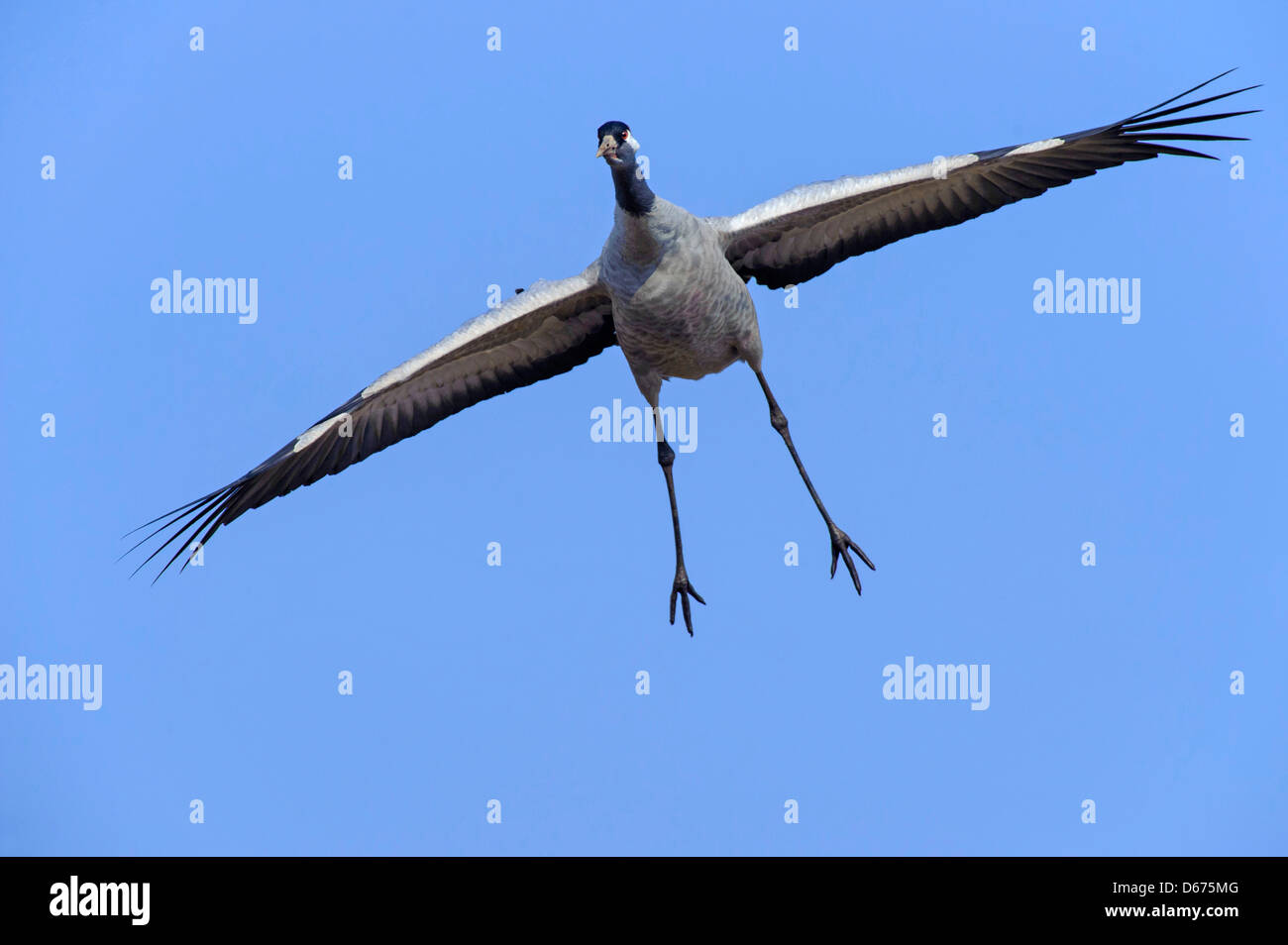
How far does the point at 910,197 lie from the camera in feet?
44.8

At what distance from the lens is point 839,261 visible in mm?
14188

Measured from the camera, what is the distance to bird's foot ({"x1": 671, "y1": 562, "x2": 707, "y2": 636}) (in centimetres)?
1410

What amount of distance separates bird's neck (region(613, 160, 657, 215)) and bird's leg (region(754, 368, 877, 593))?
7.62 ft

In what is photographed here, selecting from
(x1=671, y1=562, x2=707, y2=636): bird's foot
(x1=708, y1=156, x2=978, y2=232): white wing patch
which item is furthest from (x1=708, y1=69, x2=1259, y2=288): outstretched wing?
(x1=671, y1=562, x2=707, y2=636): bird's foot

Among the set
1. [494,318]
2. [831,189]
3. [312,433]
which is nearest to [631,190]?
[831,189]

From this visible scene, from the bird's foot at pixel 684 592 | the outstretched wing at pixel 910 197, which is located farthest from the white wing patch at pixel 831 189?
the bird's foot at pixel 684 592

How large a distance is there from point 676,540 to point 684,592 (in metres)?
0.51

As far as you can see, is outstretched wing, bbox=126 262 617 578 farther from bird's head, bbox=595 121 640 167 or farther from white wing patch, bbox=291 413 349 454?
bird's head, bbox=595 121 640 167

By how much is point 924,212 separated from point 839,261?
0.86m

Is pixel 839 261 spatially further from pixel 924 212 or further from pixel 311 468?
pixel 311 468

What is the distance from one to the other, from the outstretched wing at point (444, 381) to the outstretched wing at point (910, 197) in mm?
1498

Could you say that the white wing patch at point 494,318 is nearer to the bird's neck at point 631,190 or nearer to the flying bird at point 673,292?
the flying bird at point 673,292

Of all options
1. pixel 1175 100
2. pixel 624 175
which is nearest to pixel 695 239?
pixel 624 175

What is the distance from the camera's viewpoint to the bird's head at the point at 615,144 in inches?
473
